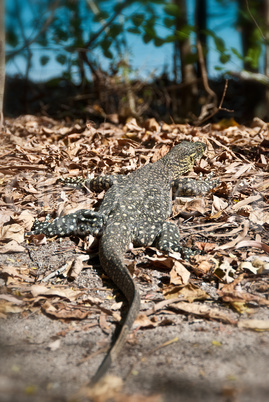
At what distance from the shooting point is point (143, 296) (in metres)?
3.87

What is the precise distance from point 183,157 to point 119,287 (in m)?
3.49

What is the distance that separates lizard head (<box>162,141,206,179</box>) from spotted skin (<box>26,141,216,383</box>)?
148 millimetres

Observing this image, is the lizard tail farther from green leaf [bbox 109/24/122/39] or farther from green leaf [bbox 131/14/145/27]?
green leaf [bbox 109/24/122/39]

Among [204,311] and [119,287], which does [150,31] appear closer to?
[119,287]

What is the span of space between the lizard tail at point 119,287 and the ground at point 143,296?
0.26 feet

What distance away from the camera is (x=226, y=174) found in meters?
6.64

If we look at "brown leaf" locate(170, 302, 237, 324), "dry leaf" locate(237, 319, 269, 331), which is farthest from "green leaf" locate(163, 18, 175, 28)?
"dry leaf" locate(237, 319, 269, 331)

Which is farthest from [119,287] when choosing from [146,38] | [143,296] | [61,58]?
[61,58]

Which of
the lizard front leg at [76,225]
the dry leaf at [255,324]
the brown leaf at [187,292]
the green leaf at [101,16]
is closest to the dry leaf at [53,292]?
the brown leaf at [187,292]

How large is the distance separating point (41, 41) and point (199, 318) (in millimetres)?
6961

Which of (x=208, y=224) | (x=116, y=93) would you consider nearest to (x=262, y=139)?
(x=208, y=224)

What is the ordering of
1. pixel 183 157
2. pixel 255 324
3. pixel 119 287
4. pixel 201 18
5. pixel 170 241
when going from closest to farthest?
pixel 255 324, pixel 119 287, pixel 170 241, pixel 183 157, pixel 201 18

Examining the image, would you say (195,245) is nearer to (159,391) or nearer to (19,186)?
(159,391)

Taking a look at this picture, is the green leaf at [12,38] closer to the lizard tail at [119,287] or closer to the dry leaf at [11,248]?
the dry leaf at [11,248]
